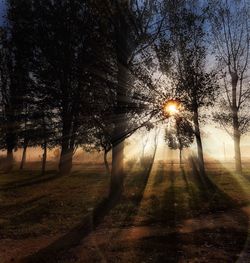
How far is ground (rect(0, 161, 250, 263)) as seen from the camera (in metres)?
8.40

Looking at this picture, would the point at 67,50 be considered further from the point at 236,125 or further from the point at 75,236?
the point at 236,125

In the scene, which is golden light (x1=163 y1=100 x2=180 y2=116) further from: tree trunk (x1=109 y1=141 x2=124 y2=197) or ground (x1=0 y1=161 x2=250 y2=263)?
ground (x1=0 y1=161 x2=250 y2=263)

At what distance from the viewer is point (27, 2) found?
18.0 meters

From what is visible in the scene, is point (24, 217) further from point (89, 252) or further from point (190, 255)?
point (190, 255)

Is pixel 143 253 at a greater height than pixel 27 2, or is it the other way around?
pixel 27 2

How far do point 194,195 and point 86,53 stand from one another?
9.80m

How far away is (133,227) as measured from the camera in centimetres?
1141

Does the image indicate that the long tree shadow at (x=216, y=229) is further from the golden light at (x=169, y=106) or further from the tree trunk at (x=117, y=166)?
the golden light at (x=169, y=106)

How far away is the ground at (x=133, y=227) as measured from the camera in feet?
27.6

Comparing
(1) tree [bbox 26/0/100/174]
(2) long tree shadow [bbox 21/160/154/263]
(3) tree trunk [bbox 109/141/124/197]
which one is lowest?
(2) long tree shadow [bbox 21/160/154/263]

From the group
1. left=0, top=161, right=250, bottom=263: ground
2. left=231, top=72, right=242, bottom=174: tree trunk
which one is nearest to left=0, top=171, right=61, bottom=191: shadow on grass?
left=0, top=161, right=250, bottom=263: ground

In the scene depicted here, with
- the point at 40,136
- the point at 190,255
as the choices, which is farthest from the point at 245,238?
the point at 40,136

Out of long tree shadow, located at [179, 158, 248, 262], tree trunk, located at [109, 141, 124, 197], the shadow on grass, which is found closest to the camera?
long tree shadow, located at [179, 158, 248, 262]

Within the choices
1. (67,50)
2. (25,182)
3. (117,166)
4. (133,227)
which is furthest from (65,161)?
(133,227)
